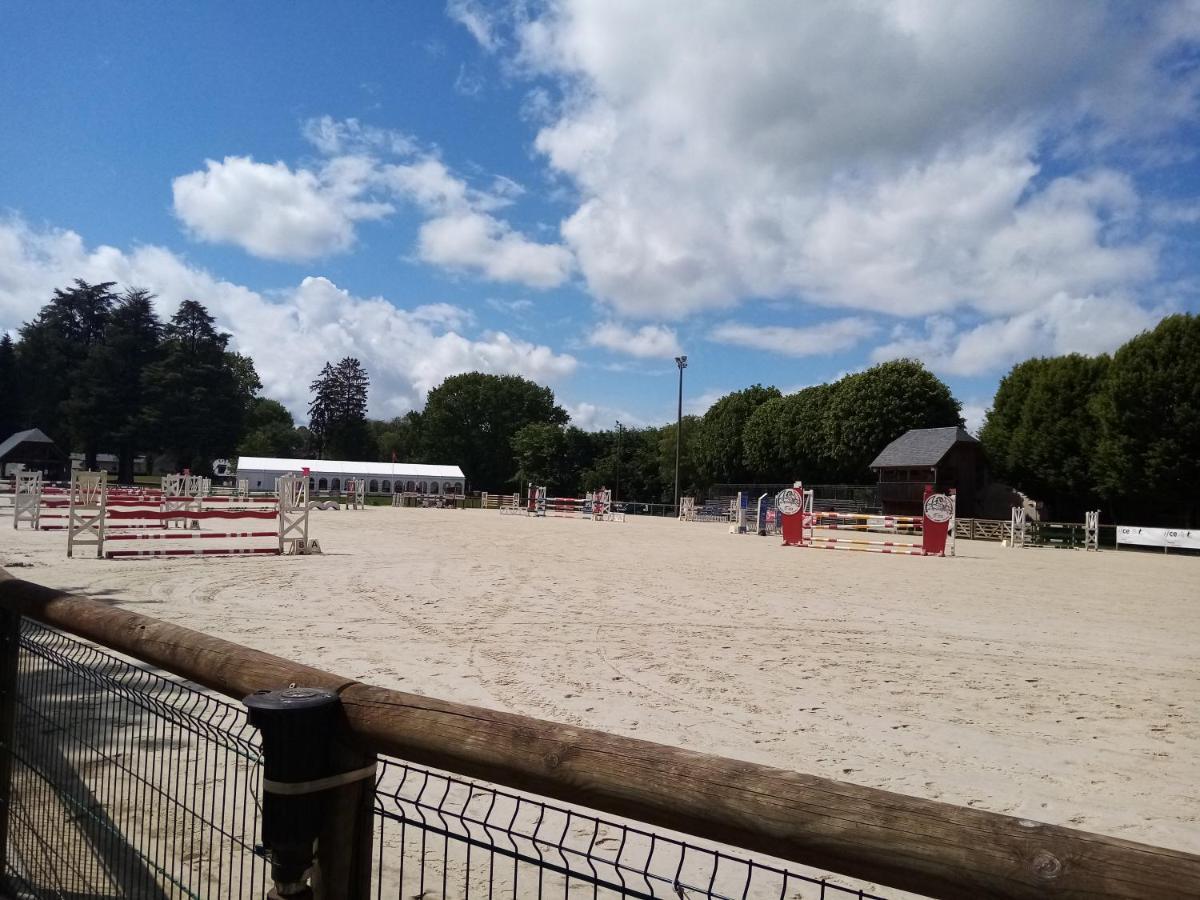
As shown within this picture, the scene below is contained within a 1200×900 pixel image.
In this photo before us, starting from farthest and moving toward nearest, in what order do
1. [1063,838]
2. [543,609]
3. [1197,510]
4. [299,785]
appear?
[1197,510]
[543,609]
[299,785]
[1063,838]

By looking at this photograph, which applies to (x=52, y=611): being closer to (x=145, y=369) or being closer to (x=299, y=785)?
(x=299, y=785)

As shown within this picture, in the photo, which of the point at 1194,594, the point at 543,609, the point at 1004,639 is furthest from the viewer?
the point at 1194,594

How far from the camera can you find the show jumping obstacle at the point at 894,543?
2339cm

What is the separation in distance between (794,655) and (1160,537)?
31.4 m

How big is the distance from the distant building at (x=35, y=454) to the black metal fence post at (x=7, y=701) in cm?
6866

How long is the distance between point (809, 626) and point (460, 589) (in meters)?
5.30

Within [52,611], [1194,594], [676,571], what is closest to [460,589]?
[676,571]

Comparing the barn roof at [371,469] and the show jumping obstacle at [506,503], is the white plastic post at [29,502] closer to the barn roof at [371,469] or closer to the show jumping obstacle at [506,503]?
the show jumping obstacle at [506,503]

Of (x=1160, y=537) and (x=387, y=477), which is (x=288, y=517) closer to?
(x=1160, y=537)

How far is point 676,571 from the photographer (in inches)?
633

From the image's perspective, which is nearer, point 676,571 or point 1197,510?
point 676,571

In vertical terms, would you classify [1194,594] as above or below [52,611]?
below

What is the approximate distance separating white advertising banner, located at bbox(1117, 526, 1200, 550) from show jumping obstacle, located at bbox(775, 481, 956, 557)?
11867 millimetres

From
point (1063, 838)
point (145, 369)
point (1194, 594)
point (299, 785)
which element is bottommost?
point (1194, 594)
